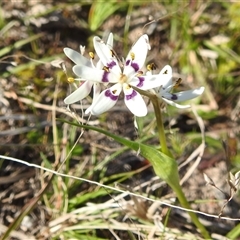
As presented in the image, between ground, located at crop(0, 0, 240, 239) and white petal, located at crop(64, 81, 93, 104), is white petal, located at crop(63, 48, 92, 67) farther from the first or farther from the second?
ground, located at crop(0, 0, 240, 239)

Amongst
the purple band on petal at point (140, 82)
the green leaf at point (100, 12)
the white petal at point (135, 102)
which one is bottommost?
the green leaf at point (100, 12)

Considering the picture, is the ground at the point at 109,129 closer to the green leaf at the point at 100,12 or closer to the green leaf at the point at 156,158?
the green leaf at the point at 100,12

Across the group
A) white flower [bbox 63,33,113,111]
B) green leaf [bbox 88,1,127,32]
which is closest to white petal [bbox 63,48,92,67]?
white flower [bbox 63,33,113,111]

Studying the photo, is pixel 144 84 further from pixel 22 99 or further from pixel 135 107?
pixel 22 99

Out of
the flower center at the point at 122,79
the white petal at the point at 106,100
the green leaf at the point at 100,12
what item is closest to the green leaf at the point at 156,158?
the white petal at the point at 106,100

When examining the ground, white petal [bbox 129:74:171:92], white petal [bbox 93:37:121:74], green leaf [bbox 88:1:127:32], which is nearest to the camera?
white petal [bbox 129:74:171:92]

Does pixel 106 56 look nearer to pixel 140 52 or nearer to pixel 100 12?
pixel 140 52
